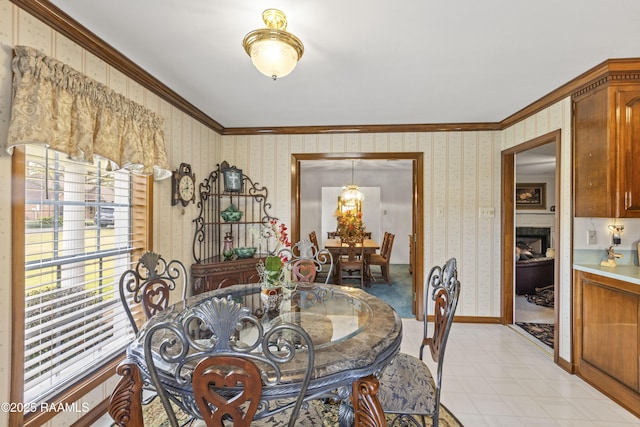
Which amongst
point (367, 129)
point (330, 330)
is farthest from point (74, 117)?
point (367, 129)

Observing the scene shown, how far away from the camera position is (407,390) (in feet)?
4.76

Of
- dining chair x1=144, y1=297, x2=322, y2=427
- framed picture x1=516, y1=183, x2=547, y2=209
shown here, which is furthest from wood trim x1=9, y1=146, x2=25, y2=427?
framed picture x1=516, y1=183, x2=547, y2=209

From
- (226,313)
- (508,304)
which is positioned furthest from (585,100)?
(226,313)

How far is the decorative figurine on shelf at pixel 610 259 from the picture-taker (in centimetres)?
246

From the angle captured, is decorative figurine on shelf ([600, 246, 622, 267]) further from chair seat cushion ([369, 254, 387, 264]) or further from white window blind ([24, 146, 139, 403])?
white window blind ([24, 146, 139, 403])

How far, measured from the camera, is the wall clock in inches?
112

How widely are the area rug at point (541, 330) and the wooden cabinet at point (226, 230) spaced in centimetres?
316

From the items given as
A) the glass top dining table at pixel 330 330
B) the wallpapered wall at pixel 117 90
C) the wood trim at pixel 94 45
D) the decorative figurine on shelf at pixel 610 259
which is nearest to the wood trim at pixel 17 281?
the wallpapered wall at pixel 117 90

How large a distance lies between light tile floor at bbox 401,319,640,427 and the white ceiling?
2.48m

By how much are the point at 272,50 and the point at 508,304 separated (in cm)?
382

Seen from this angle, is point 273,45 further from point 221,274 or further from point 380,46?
point 221,274

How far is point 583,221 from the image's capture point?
260 centimetres

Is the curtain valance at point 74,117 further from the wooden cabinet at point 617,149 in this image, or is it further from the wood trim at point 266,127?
the wooden cabinet at point 617,149

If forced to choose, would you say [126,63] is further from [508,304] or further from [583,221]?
[508,304]
